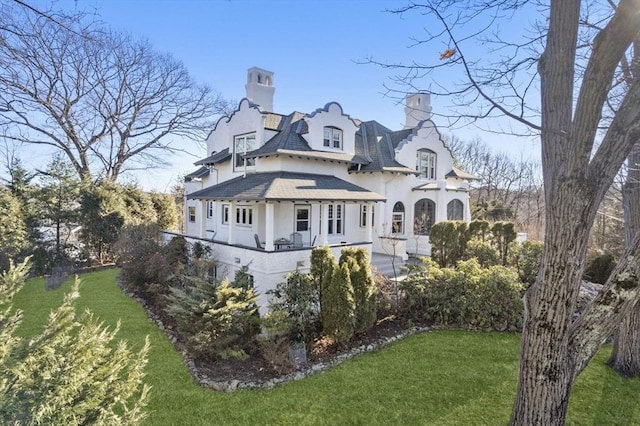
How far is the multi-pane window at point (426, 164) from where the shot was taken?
20.5 m

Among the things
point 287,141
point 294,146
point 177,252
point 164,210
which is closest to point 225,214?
point 177,252

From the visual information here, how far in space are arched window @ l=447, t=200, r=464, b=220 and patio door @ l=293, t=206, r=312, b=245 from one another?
956 centimetres

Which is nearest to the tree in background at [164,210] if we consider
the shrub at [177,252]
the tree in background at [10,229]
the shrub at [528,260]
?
the tree in background at [10,229]

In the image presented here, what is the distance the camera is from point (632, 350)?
7.25 m

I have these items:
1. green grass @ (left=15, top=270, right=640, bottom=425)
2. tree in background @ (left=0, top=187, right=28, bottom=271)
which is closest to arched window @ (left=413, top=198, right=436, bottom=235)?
green grass @ (left=15, top=270, right=640, bottom=425)

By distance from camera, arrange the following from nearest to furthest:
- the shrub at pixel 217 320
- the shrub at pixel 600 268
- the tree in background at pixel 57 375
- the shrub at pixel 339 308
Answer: the tree in background at pixel 57 375, the shrub at pixel 217 320, the shrub at pixel 339 308, the shrub at pixel 600 268

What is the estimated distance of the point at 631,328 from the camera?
23.7 feet

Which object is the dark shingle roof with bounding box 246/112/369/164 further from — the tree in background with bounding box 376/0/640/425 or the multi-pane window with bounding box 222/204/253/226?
the tree in background with bounding box 376/0/640/425

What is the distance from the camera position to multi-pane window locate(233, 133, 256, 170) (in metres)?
17.0

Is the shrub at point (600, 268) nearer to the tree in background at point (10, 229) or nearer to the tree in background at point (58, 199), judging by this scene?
the tree in background at point (58, 199)

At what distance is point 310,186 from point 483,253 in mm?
7605

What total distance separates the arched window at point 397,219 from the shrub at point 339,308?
34.8 ft

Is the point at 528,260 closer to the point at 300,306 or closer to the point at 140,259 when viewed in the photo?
the point at 300,306

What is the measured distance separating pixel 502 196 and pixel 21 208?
44.3 meters
